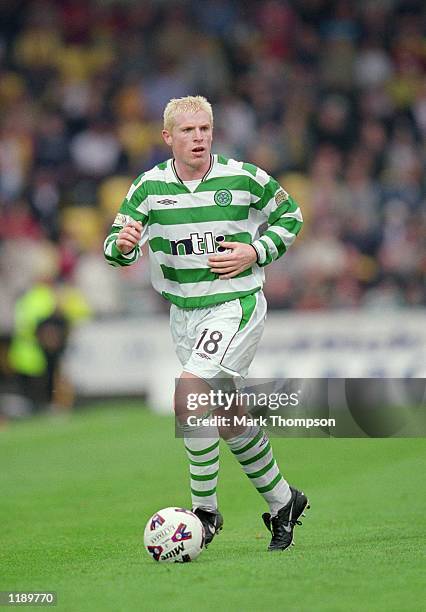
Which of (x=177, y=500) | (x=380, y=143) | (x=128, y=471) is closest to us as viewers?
(x=177, y=500)

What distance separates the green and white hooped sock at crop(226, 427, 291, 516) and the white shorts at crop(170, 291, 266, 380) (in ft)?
1.10

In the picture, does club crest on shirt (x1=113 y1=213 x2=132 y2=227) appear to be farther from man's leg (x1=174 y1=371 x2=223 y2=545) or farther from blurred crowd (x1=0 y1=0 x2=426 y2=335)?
blurred crowd (x1=0 y1=0 x2=426 y2=335)

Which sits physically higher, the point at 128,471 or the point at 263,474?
the point at 263,474

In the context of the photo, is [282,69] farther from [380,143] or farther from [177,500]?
[177,500]

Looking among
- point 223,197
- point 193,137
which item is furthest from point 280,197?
point 193,137

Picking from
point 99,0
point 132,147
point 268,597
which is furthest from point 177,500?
point 99,0

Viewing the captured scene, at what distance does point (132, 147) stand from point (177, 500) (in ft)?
35.1

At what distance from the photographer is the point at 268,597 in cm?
509

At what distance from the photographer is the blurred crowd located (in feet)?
55.0

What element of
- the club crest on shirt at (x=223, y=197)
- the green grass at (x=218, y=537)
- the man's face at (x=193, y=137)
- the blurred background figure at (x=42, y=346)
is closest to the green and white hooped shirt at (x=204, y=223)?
the club crest on shirt at (x=223, y=197)

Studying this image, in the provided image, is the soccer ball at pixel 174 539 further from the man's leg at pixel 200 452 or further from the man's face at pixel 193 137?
the man's face at pixel 193 137

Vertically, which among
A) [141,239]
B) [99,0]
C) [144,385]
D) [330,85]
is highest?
[99,0]

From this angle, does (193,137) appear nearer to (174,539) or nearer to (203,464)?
(203,464)

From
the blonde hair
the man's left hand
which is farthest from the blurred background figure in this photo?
the man's left hand
